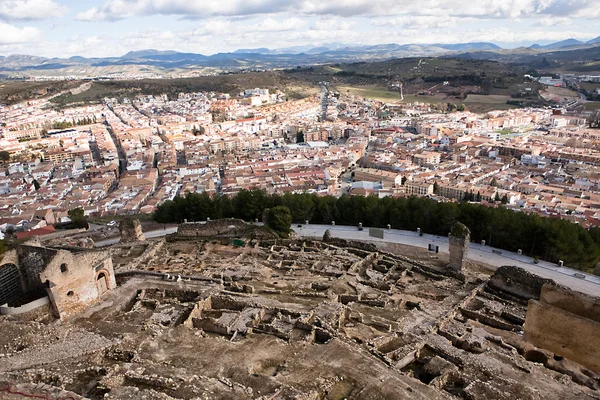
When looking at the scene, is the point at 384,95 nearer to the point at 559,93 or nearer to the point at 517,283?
the point at 559,93

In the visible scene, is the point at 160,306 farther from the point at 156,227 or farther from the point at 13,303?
the point at 156,227

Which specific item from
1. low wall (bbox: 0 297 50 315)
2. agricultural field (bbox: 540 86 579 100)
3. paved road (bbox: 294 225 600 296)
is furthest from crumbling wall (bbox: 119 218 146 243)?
agricultural field (bbox: 540 86 579 100)

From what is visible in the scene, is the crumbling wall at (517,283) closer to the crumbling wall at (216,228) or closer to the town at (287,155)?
the crumbling wall at (216,228)

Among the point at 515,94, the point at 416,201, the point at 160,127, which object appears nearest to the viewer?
the point at 416,201

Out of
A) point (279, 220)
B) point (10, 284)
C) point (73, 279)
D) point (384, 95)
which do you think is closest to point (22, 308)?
point (73, 279)

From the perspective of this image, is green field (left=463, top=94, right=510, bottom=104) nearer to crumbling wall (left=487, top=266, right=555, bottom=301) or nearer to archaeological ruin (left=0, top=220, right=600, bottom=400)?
archaeological ruin (left=0, top=220, right=600, bottom=400)

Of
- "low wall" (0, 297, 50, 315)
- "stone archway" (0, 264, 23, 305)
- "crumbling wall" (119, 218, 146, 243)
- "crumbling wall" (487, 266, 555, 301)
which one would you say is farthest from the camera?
"crumbling wall" (119, 218, 146, 243)

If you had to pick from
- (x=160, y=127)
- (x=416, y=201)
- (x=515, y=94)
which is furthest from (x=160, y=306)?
(x=515, y=94)
